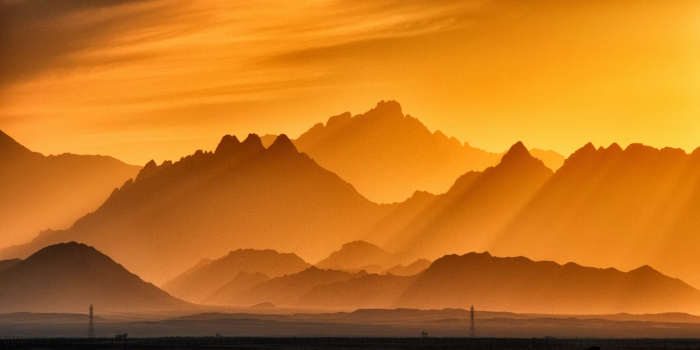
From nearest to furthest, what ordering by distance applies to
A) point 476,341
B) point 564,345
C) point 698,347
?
point 698,347 → point 564,345 → point 476,341

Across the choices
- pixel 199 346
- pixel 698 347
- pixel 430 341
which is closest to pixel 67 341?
pixel 199 346

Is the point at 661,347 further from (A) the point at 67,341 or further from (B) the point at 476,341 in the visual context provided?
(A) the point at 67,341

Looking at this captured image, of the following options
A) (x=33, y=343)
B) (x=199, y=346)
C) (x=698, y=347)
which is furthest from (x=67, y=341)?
(x=698, y=347)

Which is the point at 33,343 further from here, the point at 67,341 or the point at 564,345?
the point at 564,345

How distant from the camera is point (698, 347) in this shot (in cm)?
15438

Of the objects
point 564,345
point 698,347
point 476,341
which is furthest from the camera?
point 476,341

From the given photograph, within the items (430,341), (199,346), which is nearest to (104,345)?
(199,346)

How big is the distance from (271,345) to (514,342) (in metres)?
24.1

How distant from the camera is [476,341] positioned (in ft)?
585

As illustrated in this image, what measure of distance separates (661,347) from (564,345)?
29.4 ft

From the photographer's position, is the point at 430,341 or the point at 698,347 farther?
the point at 430,341

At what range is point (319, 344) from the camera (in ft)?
552

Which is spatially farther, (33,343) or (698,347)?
(33,343)

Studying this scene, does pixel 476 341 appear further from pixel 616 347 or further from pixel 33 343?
pixel 33 343
